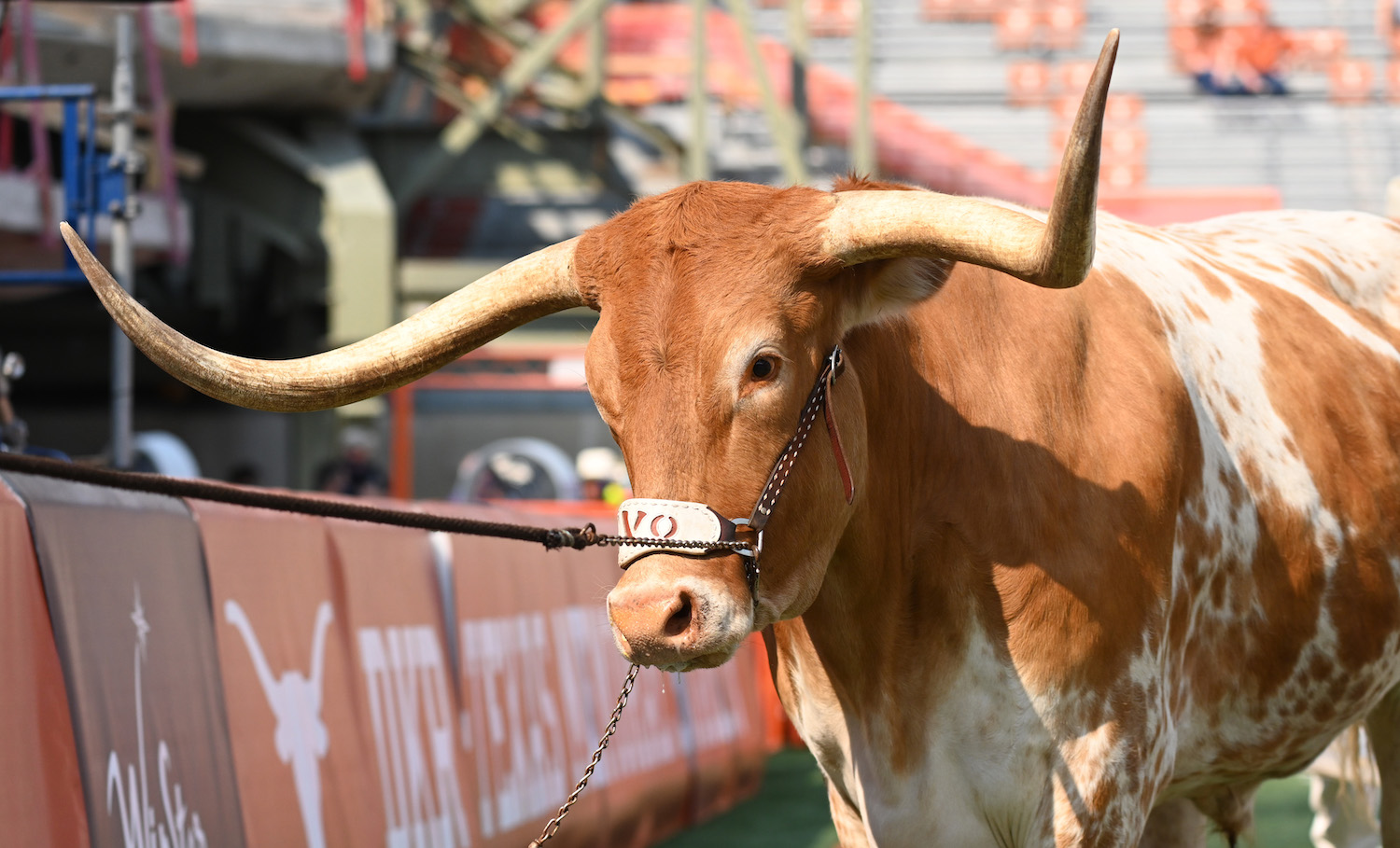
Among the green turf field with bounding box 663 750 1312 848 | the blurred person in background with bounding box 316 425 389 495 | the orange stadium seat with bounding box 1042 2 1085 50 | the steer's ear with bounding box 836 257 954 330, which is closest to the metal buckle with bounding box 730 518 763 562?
the steer's ear with bounding box 836 257 954 330

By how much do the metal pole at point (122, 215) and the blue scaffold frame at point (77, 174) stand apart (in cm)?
5

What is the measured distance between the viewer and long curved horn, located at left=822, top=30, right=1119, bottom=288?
2.60m

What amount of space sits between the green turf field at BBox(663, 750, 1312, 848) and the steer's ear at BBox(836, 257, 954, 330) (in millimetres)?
4229

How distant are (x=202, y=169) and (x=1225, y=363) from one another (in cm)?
1453

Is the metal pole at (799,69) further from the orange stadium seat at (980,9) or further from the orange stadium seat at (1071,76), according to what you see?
the orange stadium seat at (980,9)

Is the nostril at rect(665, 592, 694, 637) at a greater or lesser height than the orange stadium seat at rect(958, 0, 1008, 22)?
lesser

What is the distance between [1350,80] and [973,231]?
2342cm

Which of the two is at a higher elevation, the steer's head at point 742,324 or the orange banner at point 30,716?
the steer's head at point 742,324

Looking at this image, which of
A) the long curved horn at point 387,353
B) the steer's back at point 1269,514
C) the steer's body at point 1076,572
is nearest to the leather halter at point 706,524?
the steer's body at point 1076,572

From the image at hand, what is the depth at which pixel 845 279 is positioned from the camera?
2967 mm

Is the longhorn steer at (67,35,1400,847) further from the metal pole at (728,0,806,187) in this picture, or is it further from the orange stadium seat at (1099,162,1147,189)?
the orange stadium seat at (1099,162,1147,189)

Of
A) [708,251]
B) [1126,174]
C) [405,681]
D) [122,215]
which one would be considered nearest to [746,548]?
[708,251]

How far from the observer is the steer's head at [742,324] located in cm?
263

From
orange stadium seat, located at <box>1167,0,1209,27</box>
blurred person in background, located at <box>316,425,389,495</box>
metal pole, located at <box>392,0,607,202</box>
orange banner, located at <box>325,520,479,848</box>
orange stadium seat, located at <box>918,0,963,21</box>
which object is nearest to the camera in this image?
orange banner, located at <box>325,520,479,848</box>
